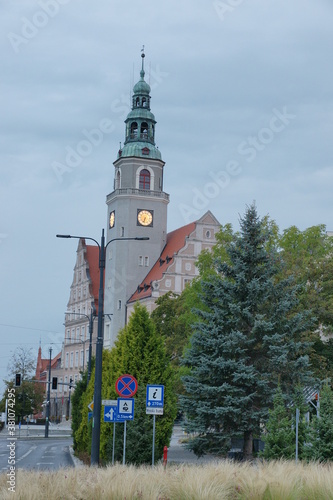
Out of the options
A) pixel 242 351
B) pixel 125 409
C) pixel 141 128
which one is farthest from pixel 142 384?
pixel 141 128

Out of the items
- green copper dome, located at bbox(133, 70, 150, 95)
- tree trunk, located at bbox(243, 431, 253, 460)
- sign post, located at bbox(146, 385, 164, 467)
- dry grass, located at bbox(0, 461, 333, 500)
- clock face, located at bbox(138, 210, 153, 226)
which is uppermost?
green copper dome, located at bbox(133, 70, 150, 95)

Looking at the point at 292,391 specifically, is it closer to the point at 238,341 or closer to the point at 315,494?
the point at 238,341

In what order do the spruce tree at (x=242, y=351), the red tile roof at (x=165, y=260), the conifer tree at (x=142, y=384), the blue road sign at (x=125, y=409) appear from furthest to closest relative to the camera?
1. the red tile roof at (x=165, y=260)
2. the spruce tree at (x=242, y=351)
3. the conifer tree at (x=142, y=384)
4. the blue road sign at (x=125, y=409)

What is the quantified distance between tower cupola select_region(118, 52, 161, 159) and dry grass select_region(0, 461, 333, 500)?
3450 inches

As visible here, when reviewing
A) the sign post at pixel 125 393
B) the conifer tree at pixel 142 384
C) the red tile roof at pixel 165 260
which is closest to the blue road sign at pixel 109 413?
the conifer tree at pixel 142 384

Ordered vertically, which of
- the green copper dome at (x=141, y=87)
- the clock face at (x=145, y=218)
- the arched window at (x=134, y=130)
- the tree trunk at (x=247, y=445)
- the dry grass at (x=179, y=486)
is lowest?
the tree trunk at (x=247, y=445)

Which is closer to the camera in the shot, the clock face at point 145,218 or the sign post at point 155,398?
the sign post at point 155,398

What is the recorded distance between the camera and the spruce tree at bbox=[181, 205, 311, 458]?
98.3 feet

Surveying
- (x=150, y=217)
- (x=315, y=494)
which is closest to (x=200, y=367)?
(x=315, y=494)

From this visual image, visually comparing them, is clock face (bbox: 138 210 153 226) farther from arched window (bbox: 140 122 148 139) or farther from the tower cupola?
arched window (bbox: 140 122 148 139)

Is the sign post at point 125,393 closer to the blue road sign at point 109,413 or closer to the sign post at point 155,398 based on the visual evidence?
the sign post at point 155,398

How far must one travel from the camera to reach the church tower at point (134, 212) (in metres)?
98.3

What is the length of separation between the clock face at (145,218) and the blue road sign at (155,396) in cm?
7675

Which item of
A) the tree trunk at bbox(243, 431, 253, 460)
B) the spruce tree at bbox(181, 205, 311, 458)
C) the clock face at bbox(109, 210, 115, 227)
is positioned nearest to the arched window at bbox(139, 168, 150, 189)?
the clock face at bbox(109, 210, 115, 227)
